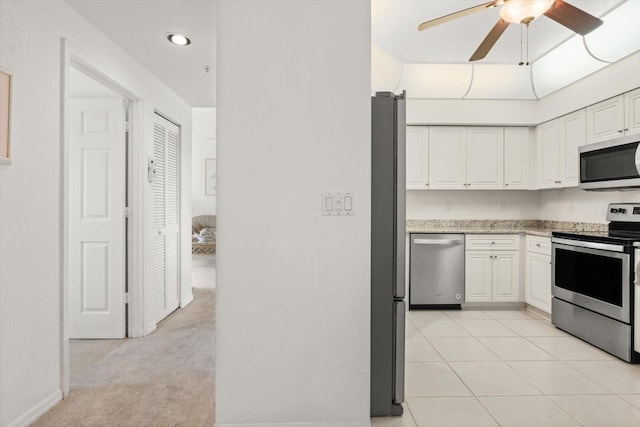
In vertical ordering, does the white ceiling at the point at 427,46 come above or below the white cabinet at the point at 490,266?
above

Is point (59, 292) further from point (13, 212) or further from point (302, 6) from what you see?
point (302, 6)

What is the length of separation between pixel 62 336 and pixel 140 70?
7.44ft

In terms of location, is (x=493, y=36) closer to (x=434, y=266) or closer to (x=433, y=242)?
(x=433, y=242)

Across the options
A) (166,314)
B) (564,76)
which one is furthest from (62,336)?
(564,76)

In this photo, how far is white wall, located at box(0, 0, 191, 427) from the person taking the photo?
1.96 meters

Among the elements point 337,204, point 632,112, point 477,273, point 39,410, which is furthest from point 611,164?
point 39,410

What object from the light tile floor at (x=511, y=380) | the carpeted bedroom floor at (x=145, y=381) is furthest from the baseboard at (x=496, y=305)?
the carpeted bedroom floor at (x=145, y=381)

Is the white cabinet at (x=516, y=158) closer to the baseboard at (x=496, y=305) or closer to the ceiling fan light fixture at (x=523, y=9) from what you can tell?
the baseboard at (x=496, y=305)

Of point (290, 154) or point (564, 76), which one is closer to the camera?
point (290, 154)

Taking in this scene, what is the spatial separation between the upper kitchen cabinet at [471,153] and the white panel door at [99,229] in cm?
341

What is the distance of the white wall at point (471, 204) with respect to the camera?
500 centimetres

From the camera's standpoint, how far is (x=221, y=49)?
6.08ft

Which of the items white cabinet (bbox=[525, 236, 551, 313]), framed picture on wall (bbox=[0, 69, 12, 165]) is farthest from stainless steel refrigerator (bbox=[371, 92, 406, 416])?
white cabinet (bbox=[525, 236, 551, 313])

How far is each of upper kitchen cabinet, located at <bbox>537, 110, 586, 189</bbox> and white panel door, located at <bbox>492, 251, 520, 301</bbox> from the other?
3.01ft
